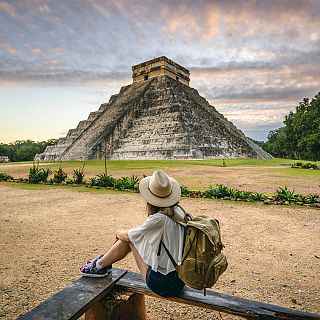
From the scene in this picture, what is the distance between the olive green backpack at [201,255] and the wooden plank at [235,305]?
0.18 metres

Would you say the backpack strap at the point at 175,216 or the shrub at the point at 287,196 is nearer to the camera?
the backpack strap at the point at 175,216

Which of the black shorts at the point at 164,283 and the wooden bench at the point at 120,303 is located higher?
the black shorts at the point at 164,283

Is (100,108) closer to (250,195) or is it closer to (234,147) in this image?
(234,147)

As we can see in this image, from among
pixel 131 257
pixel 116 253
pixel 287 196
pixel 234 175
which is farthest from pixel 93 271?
pixel 234 175

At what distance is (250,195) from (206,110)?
2639cm

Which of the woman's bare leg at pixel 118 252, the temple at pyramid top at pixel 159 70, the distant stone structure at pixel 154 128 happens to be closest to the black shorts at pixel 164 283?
the woman's bare leg at pixel 118 252

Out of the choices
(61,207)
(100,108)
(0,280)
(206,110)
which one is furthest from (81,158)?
(0,280)

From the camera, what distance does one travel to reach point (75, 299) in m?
2.26

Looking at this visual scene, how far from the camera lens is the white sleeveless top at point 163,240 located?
2287 millimetres

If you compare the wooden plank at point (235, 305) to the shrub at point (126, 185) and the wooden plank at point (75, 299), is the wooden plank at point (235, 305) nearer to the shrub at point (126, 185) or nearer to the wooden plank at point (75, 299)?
the wooden plank at point (75, 299)

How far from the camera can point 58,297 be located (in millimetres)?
2297

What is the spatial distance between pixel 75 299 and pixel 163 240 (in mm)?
792

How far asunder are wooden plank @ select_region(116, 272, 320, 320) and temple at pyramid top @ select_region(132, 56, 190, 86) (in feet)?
112

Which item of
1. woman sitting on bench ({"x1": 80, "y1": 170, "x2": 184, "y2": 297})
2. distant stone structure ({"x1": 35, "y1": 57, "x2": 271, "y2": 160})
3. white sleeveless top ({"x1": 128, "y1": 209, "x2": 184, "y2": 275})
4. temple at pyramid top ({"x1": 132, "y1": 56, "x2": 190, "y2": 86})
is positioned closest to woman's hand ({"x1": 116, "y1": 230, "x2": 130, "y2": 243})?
woman sitting on bench ({"x1": 80, "y1": 170, "x2": 184, "y2": 297})
